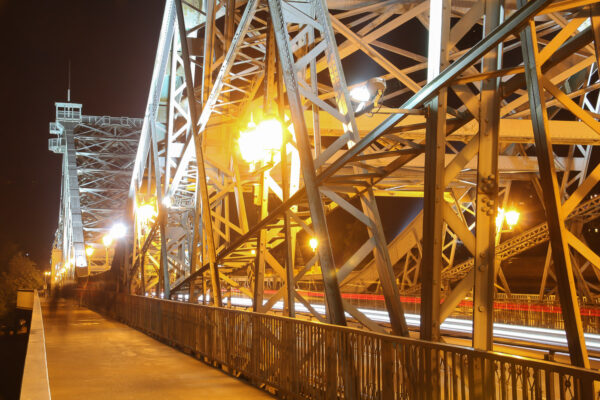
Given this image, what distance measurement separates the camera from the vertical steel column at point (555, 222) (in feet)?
14.2

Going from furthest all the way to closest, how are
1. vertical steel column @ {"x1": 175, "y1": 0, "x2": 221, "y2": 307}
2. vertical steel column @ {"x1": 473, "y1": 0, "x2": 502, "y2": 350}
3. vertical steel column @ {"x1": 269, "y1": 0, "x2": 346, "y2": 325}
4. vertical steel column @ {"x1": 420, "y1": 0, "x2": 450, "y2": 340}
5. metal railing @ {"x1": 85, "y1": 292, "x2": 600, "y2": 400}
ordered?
1. vertical steel column @ {"x1": 175, "y1": 0, "x2": 221, "y2": 307}
2. vertical steel column @ {"x1": 269, "y1": 0, "x2": 346, "y2": 325}
3. vertical steel column @ {"x1": 420, "y1": 0, "x2": 450, "y2": 340}
4. vertical steel column @ {"x1": 473, "y1": 0, "x2": 502, "y2": 350}
5. metal railing @ {"x1": 85, "y1": 292, "x2": 600, "y2": 400}

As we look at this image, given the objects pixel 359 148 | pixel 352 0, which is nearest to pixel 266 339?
pixel 359 148

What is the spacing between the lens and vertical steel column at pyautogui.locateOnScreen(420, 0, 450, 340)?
5777 mm

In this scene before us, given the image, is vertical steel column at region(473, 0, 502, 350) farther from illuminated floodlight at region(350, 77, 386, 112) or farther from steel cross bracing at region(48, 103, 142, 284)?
steel cross bracing at region(48, 103, 142, 284)

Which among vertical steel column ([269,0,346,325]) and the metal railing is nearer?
the metal railing

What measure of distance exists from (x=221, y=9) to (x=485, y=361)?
1245cm

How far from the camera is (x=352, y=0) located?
431 inches

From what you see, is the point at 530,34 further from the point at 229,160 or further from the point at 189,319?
the point at 229,160

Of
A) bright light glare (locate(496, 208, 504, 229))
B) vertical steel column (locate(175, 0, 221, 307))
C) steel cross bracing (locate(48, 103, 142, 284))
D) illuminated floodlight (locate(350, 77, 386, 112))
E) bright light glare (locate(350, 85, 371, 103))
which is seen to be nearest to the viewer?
illuminated floodlight (locate(350, 77, 386, 112))

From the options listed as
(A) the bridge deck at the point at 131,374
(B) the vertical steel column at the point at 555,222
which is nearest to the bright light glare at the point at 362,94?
(B) the vertical steel column at the point at 555,222

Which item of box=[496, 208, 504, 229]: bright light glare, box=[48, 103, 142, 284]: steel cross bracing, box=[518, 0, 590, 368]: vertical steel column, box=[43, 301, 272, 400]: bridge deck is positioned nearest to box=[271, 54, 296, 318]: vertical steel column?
box=[43, 301, 272, 400]: bridge deck

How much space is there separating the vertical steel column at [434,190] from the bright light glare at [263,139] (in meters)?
4.03

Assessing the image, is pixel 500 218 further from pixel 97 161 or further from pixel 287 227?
pixel 97 161

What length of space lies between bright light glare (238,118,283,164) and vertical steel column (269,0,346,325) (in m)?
1.32
